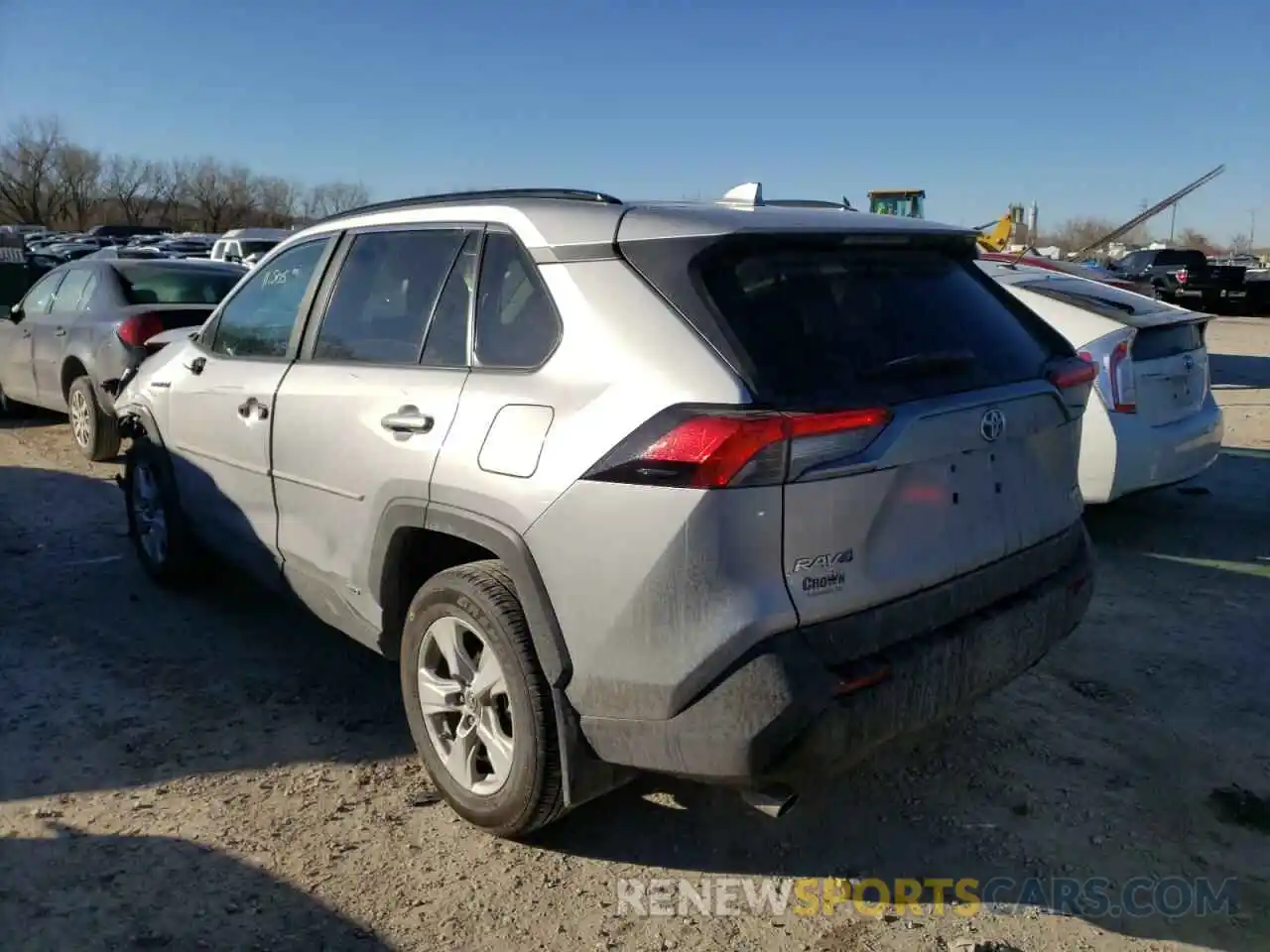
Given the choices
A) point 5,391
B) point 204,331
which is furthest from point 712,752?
point 5,391

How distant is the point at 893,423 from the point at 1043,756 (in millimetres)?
1678

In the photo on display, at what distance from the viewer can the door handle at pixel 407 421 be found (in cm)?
307

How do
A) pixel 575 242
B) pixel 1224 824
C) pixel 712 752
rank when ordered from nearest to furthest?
pixel 712 752, pixel 575 242, pixel 1224 824

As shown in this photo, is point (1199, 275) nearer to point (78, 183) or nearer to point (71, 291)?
A: point (71, 291)

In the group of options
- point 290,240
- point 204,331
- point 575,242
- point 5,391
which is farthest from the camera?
point 5,391

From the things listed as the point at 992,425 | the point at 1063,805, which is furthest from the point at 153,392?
the point at 1063,805

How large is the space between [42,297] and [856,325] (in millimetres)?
8679

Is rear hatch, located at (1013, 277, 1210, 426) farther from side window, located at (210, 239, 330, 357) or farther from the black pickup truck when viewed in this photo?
the black pickup truck

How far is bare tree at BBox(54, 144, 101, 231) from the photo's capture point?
284 feet

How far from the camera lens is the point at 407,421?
314 cm

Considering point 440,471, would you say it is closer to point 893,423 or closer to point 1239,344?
point 893,423

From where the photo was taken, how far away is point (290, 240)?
4.23 metres

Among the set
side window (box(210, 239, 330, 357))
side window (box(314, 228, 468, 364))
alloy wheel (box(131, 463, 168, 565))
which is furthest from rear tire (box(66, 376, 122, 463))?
side window (box(314, 228, 468, 364))

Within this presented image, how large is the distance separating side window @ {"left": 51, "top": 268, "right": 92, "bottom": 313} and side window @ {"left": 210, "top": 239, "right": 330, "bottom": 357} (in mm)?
4704
